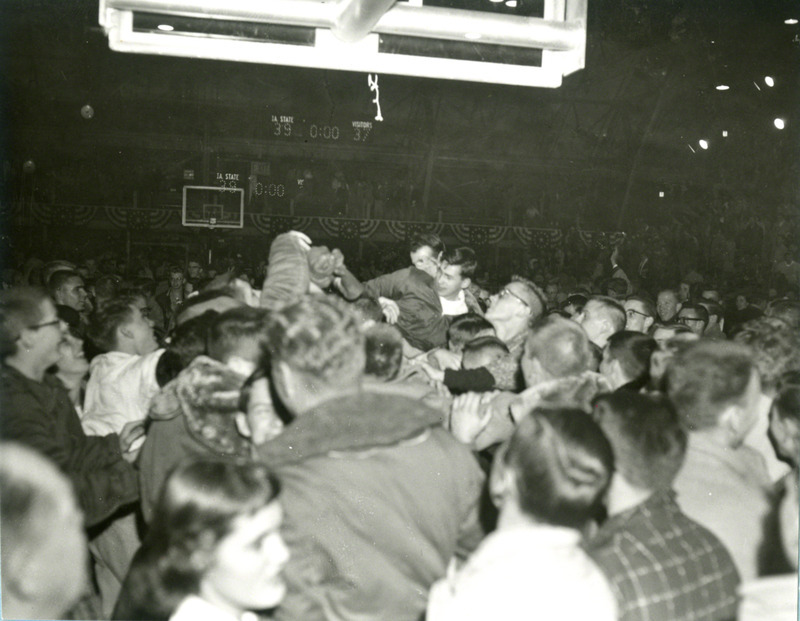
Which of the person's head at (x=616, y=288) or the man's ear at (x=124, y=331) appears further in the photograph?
the person's head at (x=616, y=288)

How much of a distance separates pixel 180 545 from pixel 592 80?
13.5 m

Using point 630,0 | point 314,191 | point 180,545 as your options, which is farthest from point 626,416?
point 314,191

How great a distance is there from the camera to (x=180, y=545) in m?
1.58

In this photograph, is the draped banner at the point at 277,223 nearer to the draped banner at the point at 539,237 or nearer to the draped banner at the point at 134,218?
the draped banner at the point at 134,218

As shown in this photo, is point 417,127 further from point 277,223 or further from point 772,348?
point 772,348

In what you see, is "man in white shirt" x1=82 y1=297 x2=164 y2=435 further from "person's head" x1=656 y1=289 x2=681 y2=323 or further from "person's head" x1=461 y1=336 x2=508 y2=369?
"person's head" x1=656 y1=289 x2=681 y2=323

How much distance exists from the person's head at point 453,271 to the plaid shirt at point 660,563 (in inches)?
101

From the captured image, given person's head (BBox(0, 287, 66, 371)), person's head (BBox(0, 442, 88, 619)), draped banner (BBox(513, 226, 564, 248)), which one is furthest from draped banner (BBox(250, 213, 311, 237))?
person's head (BBox(0, 442, 88, 619))

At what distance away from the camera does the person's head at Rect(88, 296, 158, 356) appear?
124 inches

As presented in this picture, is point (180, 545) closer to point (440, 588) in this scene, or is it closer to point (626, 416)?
point (440, 588)

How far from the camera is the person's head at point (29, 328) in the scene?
2287 mm

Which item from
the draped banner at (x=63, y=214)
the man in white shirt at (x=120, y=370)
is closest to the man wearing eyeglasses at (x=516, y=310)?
the man in white shirt at (x=120, y=370)

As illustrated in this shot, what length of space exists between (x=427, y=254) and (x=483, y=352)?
4.57 ft

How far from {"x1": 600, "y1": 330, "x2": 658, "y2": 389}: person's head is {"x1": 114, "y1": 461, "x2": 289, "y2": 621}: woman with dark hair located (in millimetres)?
1732
